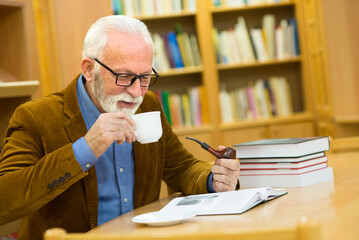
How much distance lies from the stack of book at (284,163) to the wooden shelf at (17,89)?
0.94 metres

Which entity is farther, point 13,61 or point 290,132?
point 290,132

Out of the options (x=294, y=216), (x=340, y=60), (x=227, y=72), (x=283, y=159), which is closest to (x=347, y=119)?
(x=340, y=60)

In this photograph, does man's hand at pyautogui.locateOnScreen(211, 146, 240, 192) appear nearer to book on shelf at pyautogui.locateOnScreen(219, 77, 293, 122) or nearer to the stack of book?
the stack of book

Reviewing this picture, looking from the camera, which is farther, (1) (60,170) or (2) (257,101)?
(2) (257,101)

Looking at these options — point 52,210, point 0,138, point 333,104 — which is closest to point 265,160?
point 52,210

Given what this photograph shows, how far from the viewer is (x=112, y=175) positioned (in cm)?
173

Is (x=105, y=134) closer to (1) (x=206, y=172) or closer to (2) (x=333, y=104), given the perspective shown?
(1) (x=206, y=172)

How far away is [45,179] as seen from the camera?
144 cm

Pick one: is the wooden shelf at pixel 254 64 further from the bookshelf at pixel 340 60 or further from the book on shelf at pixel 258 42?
the bookshelf at pixel 340 60

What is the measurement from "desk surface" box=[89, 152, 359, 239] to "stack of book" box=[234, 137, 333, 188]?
6cm

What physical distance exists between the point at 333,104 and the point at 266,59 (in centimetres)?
74

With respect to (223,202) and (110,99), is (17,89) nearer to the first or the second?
(110,99)

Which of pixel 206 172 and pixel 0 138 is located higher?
pixel 0 138

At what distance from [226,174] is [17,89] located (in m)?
1.01
